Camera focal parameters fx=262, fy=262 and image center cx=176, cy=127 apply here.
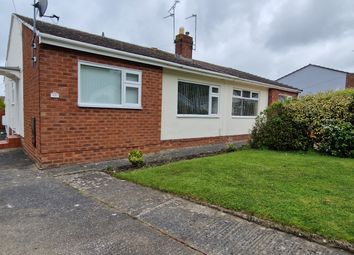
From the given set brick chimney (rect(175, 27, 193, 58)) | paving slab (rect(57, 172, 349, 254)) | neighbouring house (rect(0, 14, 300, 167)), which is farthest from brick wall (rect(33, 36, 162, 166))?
brick chimney (rect(175, 27, 193, 58))

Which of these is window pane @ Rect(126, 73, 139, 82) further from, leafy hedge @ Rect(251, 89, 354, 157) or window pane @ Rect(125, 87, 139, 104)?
leafy hedge @ Rect(251, 89, 354, 157)

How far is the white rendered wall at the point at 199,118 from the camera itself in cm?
942

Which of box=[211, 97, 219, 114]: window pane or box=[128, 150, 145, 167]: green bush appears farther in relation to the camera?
box=[211, 97, 219, 114]: window pane

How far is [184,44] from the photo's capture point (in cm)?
1506

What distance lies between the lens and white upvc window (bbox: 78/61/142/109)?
7082 millimetres

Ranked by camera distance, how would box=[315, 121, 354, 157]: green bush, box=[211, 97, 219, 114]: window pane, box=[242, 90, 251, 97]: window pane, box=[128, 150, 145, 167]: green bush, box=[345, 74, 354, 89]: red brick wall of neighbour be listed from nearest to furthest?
box=[128, 150, 145, 167]: green bush
box=[315, 121, 354, 157]: green bush
box=[211, 97, 219, 114]: window pane
box=[242, 90, 251, 97]: window pane
box=[345, 74, 354, 89]: red brick wall of neighbour

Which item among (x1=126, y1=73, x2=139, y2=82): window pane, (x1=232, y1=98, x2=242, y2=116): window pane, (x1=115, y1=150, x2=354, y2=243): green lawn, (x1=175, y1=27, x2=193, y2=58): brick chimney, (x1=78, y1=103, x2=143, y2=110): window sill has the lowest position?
Result: (x1=115, y1=150, x2=354, y2=243): green lawn

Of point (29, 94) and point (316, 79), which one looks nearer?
point (29, 94)

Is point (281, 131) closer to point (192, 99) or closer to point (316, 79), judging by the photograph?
point (192, 99)

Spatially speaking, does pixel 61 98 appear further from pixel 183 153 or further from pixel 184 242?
pixel 184 242

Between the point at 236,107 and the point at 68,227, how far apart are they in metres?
10.6

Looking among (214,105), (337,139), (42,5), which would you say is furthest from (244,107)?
(42,5)

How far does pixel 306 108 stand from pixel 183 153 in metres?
4.74

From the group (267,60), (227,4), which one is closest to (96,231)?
(227,4)
